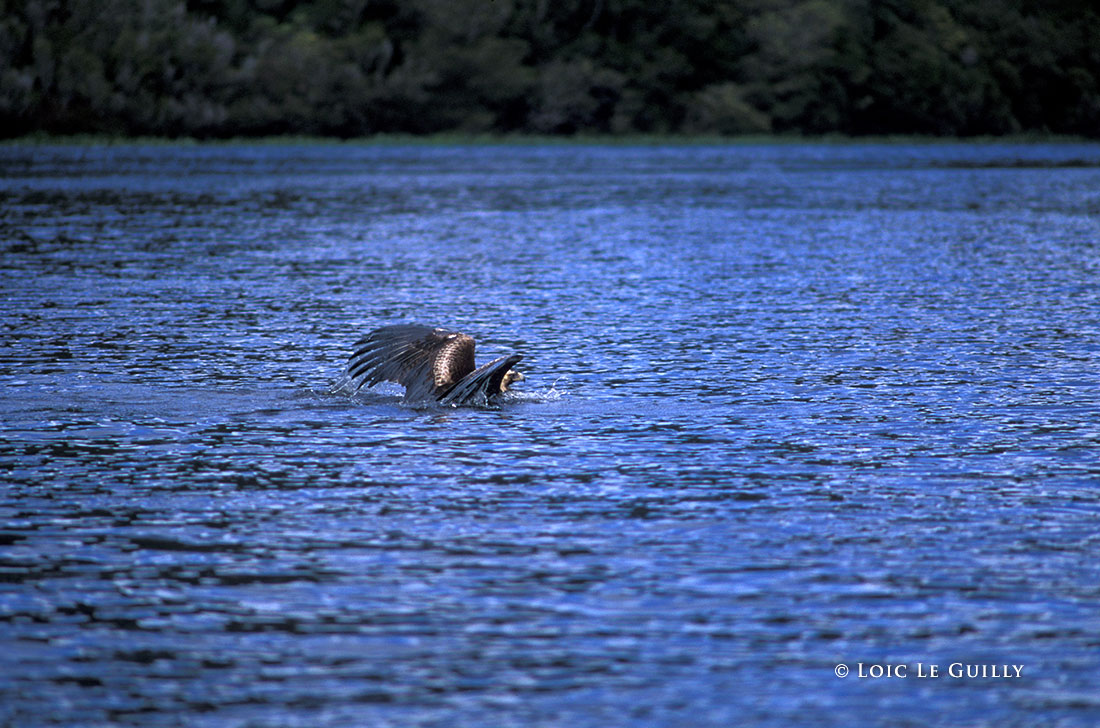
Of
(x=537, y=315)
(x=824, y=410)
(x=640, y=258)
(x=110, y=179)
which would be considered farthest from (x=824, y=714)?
(x=110, y=179)

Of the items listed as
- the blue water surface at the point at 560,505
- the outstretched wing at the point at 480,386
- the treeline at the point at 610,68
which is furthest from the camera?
the treeline at the point at 610,68

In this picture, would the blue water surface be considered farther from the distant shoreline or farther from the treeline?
the distant shoreline

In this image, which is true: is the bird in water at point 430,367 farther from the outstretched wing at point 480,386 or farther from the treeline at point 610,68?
the treeline at point 610,68

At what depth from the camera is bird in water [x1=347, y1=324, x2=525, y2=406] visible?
17.3 metres

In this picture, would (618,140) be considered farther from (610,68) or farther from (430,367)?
(430,367)

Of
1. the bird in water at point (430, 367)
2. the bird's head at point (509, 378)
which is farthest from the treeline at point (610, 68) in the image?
the bird's head at point (509, 378)

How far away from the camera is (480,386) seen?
17.1 meters

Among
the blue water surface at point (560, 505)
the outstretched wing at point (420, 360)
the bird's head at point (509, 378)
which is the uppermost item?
the outstretched wing at point (420, 360)

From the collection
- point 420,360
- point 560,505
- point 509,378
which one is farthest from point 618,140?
point 560,505

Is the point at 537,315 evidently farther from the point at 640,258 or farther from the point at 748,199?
the point at 748,199
